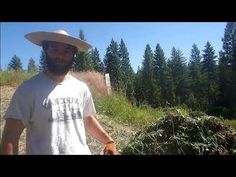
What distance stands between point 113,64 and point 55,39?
0.75 m

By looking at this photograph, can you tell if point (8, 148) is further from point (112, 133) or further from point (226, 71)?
point (226, 71)

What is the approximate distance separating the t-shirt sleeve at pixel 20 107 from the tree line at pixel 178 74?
0.62m

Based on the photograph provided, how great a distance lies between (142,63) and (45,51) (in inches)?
31.9

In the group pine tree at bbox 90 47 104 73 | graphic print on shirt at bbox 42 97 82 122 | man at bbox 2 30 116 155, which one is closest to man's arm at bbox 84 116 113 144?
man at bbox 2 30 116 155

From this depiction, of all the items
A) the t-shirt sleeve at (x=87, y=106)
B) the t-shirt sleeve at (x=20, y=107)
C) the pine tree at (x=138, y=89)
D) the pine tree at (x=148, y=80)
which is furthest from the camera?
the pine tree at (x=138, y=89)

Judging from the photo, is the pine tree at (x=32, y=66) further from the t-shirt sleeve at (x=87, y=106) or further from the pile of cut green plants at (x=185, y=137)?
the pile of cut green plants at (x=185, y=137)

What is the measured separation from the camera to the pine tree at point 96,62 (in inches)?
101

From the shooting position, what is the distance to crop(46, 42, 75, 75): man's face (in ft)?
6.80

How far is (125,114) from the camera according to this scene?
3436 mm

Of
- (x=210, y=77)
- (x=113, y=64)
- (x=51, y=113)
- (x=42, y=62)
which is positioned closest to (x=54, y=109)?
(x=51, y=113)

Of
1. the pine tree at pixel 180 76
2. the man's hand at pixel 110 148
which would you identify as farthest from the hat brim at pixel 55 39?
the pine tree at pixel 180 76

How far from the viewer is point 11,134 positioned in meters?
1.88
